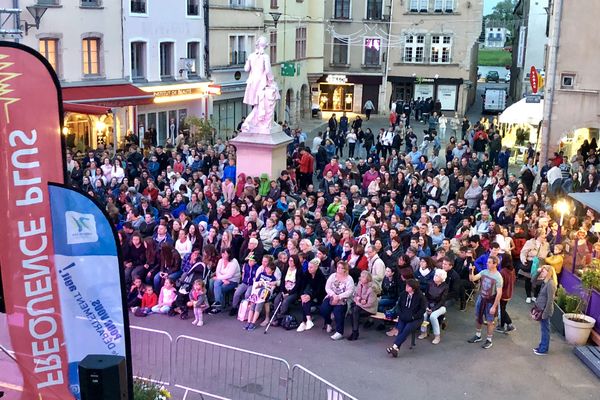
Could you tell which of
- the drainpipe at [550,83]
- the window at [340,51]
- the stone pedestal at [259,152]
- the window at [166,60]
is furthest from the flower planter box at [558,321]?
the window at [340,51]

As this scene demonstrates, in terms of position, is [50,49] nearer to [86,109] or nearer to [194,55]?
[86,109]

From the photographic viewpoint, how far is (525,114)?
29.1 meters

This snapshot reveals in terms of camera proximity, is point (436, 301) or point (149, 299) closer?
point (436, 301)

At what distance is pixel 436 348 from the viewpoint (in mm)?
12914

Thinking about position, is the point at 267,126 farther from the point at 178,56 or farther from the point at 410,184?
the point at 178,56

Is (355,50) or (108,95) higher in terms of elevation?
(355,50)

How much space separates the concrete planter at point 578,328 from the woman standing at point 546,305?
47 cm

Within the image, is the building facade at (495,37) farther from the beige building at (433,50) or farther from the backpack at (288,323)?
the backpack at (288,323)

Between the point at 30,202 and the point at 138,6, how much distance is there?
26.3 metres

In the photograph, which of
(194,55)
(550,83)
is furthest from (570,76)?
(194,55)

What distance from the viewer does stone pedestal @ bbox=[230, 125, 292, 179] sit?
21172 mm

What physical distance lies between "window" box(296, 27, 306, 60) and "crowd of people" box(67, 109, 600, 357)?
24890mm

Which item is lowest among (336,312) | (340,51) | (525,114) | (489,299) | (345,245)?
(336,312)

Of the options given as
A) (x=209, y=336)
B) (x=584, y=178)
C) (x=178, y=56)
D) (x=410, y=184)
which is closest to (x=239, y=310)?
(x=209, y=336)
